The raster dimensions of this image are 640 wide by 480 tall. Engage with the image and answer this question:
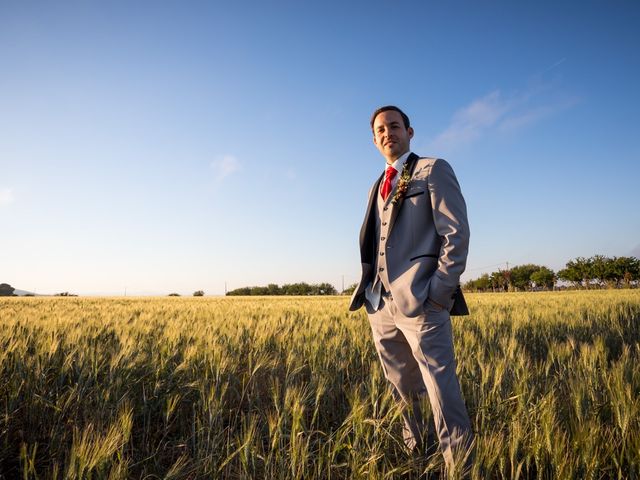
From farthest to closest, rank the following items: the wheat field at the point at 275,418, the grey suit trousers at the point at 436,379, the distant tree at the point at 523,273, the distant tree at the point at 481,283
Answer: the distant tree at the point at 481,283 → the distant tree at the point at 523,273 → the grey suit trousers at the point at 436,379 → the wheat field at the point at 275,418

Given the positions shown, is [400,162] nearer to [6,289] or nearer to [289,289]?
[289,289]

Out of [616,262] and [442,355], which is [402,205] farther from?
[616,262]

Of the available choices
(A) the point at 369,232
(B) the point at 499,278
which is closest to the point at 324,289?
(B) the point at 499,278

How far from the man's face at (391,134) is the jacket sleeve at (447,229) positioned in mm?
324

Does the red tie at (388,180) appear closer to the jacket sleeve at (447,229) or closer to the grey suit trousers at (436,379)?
the jacket sleeve at (447,229)

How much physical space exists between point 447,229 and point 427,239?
0.58 ft

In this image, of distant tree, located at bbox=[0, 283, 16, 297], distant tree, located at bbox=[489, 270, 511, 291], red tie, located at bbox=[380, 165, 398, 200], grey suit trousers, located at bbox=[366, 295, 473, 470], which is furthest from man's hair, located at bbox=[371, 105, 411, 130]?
distant tree, located at bbox=[489, 270, 511, 291]

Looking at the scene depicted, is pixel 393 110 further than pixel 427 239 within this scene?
Yes

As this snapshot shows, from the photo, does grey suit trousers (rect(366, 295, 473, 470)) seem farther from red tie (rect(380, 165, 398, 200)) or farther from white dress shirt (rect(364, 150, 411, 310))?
red tie (rect(380, 165, 398, 200))

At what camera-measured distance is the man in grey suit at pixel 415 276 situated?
1.87 metres

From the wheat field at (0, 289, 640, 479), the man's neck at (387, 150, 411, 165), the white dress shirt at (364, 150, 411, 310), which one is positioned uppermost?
the man's neck at (387, 150, 411, 165)

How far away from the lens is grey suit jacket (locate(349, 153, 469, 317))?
74.0 inches

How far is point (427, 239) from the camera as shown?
83.4 inches

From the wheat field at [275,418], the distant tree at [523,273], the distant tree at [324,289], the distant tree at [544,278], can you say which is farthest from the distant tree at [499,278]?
the wheat field at [275,418]
